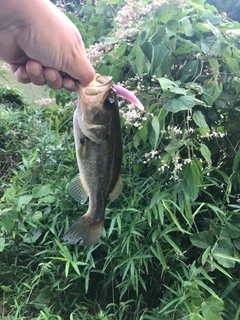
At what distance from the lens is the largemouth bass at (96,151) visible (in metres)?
1.26

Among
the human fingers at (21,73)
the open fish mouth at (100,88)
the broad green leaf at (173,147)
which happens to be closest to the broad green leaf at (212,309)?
the broad green leaf at (173,147)

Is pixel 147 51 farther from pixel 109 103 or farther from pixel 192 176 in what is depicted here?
pixel 109 103

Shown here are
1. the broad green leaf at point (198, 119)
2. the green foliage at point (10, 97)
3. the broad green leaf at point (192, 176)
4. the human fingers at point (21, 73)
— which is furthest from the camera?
the green foliage at point (10, 97)

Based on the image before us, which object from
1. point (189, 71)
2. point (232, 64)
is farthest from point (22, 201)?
point (232, 64)

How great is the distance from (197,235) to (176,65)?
36.3 inches

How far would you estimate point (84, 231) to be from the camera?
1.66 metres

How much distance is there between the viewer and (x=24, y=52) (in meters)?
1.35

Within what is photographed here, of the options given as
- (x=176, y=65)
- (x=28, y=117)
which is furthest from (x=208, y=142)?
(x=28, y=117)

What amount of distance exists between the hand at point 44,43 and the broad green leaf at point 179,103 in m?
0.52

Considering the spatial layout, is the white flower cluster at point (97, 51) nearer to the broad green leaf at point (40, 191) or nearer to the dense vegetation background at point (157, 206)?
the dense vegetation background at point (157, 206)

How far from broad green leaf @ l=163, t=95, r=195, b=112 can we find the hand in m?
0.52

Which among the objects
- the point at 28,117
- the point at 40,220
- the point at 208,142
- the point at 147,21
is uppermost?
the point at 147,21

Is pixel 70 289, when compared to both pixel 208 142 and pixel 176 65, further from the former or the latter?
pixel 176 65

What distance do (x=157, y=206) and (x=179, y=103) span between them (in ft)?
1.88
